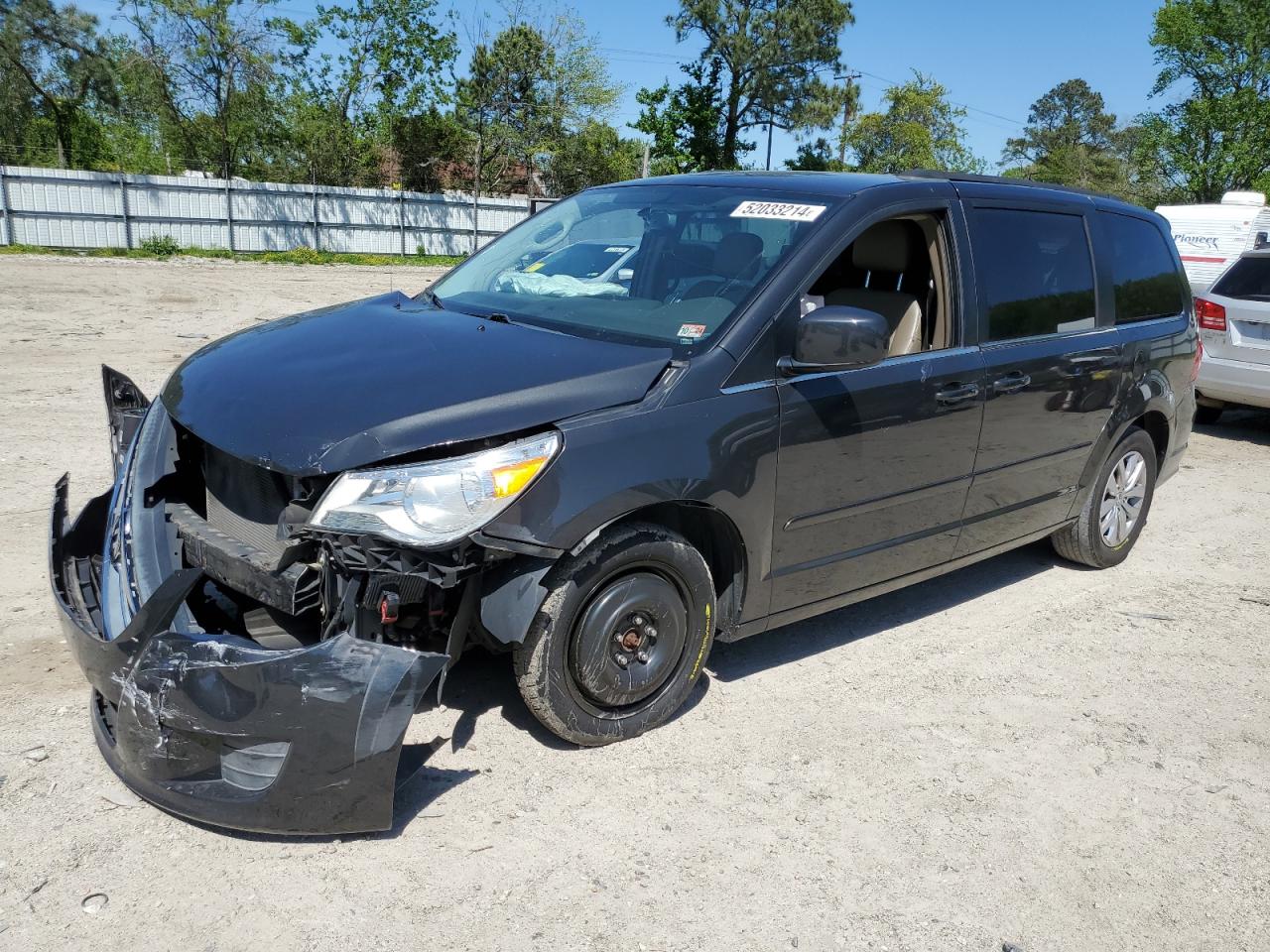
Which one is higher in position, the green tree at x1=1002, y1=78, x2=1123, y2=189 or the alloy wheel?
the green tree at x1=1002, y1=78, x2=1123, y2=189

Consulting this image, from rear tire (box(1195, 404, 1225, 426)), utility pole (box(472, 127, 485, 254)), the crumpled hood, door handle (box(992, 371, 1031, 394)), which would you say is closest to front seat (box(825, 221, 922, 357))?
door handle (box(992, 371, 1031, 394))

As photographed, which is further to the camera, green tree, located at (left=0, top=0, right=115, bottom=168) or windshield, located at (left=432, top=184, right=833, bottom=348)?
green tree, located at (left=0, top=0, right=115, bottom=168)

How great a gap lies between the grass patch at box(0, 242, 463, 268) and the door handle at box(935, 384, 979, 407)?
787 inches

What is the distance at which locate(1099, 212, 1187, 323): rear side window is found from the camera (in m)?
5.30

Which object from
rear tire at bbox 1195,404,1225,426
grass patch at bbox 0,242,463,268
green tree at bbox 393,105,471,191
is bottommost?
rear tire at bbox 1195,404,1225,426

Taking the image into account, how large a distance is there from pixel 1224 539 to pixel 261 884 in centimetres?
598

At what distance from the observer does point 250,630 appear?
3.16 meters

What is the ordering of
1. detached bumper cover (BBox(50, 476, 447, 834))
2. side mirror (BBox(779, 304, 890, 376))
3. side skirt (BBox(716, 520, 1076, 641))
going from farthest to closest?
side skirt (BBox(716, 520, 1076, 641)), side mirror (BBox(779, 304, 890, 376)), detached bumper cover (BBox(50, 476, 447, 834))

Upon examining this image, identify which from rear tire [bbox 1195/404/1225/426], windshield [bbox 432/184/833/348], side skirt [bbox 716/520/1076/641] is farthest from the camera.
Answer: rear tire [bbox 1195/404/1225/426]

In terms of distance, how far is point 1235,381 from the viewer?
948cm

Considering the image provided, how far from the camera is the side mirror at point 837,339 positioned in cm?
349

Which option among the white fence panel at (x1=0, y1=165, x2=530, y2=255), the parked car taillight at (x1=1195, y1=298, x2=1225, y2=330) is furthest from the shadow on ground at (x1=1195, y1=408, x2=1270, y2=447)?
the white fence panel at (x1=0, y1=165, x2=530, y2=255)

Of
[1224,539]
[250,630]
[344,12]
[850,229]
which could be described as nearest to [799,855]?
[250,630]

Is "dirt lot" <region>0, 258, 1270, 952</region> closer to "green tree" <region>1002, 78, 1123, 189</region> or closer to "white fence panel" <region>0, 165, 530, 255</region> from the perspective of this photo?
"white fence panel" <region>0, 165, 530, 255</region>
